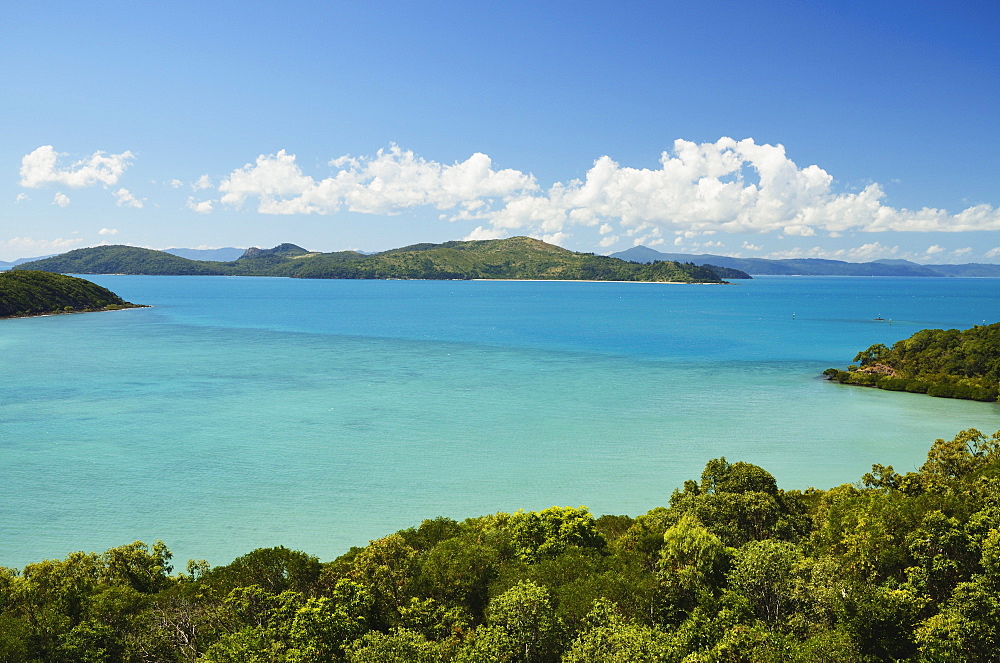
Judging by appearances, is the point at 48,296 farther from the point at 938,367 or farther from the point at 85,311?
the point at 938,367

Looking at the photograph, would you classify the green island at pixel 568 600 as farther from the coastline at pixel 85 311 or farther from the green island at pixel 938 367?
the coastline at pixel 85 311

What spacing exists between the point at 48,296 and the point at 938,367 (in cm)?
16093

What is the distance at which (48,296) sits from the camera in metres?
132

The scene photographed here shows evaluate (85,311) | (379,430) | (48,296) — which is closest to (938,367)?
(379,430)

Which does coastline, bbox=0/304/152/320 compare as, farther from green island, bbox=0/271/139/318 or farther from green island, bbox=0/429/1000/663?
green island, bbox=0/429/1000/663

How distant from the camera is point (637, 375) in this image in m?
65.0

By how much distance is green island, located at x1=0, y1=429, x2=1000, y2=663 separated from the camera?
13180mm

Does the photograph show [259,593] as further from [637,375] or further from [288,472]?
[637,375]

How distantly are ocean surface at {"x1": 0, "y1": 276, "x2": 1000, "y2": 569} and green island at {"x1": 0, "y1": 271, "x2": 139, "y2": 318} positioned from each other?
43.0m

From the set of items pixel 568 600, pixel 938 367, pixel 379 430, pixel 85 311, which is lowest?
pixel 379 430

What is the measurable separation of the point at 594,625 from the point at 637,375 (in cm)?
5237

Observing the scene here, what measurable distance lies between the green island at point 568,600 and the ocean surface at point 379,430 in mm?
8862

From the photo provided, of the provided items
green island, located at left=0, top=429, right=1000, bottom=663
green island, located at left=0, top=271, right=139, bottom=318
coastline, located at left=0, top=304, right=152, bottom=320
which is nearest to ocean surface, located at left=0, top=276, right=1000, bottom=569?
green island, located at left=0, top=429, right=1000, bottom=663

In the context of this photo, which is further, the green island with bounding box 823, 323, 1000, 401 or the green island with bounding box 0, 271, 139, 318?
the green island with bounding box 0, 271, 139, 318
